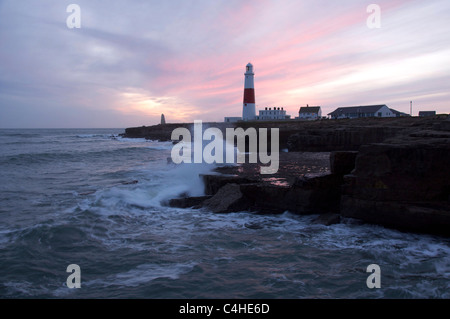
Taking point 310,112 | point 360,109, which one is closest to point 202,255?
point 360,109

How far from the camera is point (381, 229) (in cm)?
668

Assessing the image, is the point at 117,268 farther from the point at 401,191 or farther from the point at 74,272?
the point at 401,191

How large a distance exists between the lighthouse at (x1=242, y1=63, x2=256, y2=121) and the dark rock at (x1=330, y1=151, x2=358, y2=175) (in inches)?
1319

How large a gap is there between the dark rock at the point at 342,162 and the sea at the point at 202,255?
142cm

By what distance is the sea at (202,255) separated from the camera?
4.46 metres

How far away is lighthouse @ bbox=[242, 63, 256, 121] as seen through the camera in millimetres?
39625

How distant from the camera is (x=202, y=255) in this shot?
566 cm

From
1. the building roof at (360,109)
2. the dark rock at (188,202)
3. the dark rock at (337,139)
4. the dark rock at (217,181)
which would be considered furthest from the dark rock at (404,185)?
the building roof at (360,109)

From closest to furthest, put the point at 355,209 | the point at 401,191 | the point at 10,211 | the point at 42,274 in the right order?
the point at 42,274
the point at 401,191
the point at 355,209
the point at 10,211

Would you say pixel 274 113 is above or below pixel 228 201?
above

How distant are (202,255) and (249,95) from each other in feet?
122

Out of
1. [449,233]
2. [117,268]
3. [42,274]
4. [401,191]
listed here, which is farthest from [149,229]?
[449,233]

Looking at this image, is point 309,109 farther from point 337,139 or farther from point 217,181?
point 217,181
